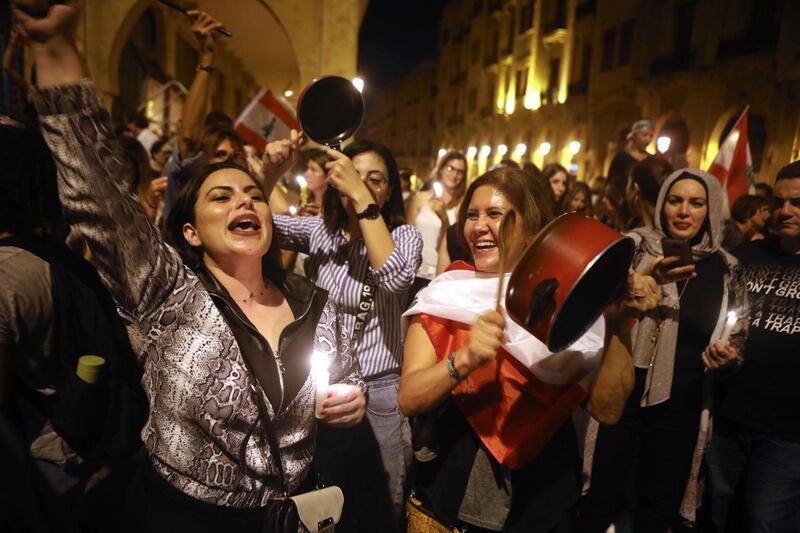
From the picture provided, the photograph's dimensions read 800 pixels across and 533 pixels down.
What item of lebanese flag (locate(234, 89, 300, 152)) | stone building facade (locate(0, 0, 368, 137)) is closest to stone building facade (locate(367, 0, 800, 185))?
stone building facade (locate(0, 0, 368, 137))

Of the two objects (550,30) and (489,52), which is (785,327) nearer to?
(550,30)

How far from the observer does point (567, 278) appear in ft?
4.17

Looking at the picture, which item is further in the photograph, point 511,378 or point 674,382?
point 674,382

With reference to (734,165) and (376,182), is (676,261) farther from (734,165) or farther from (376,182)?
(734,165)

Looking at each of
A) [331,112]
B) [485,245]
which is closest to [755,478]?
[485,245]

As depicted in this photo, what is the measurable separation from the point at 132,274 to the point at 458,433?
125 cm

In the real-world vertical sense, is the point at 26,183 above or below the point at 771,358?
above

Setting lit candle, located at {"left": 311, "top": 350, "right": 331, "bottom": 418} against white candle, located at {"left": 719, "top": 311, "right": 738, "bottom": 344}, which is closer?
lit candle, located at {"left": 311, "top": 350, "right": 331, "bottom": 418}

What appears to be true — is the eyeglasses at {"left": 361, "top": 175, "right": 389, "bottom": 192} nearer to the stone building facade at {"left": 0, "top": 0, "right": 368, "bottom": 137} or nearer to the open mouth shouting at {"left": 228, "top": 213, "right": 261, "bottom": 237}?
the open mouth shouting at {"left": 228, "top": 213, "right": 261, "bottom": 237}

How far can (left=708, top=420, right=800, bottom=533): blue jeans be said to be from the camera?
2.80m

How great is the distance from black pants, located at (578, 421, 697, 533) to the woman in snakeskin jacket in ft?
6.46

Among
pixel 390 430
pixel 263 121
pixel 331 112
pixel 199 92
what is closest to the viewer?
pixel 331 112

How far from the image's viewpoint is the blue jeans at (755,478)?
2801 millimetres

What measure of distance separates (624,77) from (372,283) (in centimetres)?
2143
